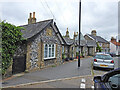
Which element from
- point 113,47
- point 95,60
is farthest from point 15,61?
point 113,47

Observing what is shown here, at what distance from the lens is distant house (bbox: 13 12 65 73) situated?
7824mm

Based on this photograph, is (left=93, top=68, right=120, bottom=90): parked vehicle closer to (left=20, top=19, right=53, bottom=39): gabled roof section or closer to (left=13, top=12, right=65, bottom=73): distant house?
(left=13, top=12, right=65, bottom=73): distant house

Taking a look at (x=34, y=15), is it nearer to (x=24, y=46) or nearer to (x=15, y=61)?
(x=24, y=46)

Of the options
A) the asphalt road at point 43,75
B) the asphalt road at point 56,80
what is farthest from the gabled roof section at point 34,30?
the asphalt road at point 56,80

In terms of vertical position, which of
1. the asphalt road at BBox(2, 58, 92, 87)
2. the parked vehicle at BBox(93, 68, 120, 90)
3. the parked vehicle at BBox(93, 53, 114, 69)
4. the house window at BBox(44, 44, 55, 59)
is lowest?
the asphalt road at BBox(2, 58, 92, 87)

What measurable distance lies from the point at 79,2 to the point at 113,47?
42.0 metres

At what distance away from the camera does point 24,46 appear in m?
8.01

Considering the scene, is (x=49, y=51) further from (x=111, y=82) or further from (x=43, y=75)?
(x=111, y=82)

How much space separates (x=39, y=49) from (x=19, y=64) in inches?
93.2

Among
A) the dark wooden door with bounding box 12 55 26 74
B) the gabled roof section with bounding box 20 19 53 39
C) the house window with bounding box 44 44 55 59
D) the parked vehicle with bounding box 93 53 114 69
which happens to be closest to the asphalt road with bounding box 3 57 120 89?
the dark wooden door with bounding box 12 55 26 74

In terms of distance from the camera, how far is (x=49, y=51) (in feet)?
34.4

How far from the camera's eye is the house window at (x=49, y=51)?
392 inches

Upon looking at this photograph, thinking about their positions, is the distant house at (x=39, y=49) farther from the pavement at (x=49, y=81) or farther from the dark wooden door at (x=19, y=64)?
the pavement at (x=49, y=81)

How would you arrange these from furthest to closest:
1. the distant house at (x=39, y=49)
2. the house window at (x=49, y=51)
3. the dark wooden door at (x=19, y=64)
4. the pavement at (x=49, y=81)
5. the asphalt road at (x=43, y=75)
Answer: the house window at (x=49, y=51) < the distant house at (x=39, y=49) < the dark wooden door at (x=19, y=64) < the asphalt road at (x=43, y=75) < the pavement at (x=49, y=81)
